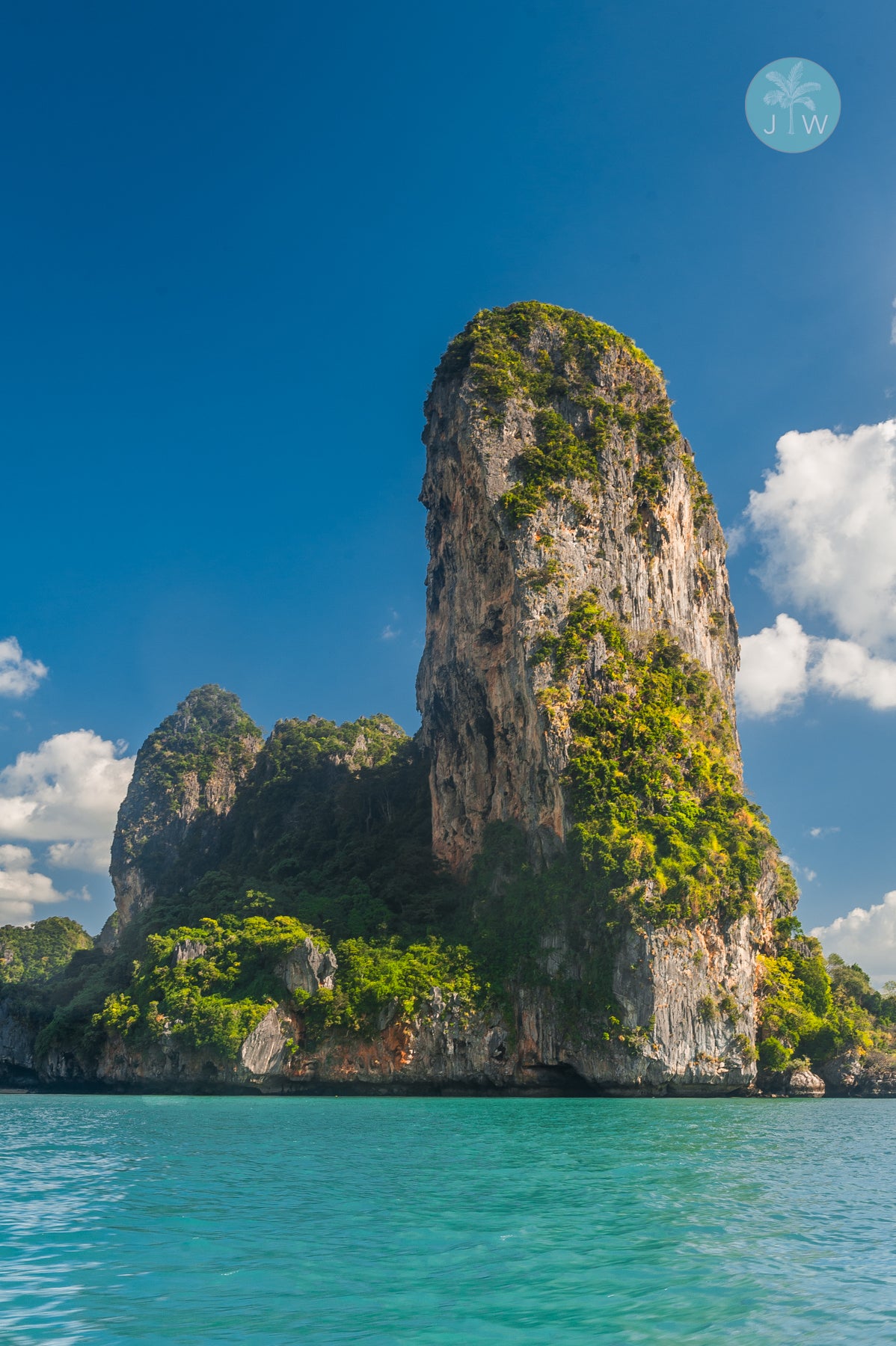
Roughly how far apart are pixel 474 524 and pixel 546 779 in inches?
533

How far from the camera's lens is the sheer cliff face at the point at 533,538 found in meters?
39.2

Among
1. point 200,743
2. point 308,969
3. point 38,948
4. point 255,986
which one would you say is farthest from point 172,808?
point 308,969

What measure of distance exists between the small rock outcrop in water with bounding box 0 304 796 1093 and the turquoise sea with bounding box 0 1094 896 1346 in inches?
627

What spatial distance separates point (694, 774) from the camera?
36844 mm

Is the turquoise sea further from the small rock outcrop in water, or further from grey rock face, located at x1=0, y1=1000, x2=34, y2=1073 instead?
grey rock face, located at x1=0, y1=1000, x2=34, y2=1073

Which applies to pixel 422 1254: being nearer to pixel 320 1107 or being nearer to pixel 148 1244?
pixel 148 1244

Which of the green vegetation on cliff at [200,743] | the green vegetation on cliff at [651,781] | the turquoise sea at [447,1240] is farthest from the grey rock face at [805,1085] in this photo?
the green vegetation on cliff at [200,743]

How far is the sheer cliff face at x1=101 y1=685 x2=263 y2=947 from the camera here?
6397 cm

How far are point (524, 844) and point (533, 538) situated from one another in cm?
1315

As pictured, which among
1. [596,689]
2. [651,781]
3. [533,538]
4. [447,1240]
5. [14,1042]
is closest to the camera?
[447,1240]

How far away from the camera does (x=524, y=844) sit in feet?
126

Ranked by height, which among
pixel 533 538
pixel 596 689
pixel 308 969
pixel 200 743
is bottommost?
pixel 308 969

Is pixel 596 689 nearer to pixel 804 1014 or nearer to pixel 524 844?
pixel 524 844

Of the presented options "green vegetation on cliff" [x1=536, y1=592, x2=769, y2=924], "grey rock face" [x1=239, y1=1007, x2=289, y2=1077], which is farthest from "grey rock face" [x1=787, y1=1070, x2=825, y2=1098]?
"grey rock face" [x1=239, y1=1007, x2=289, y2=1077]
